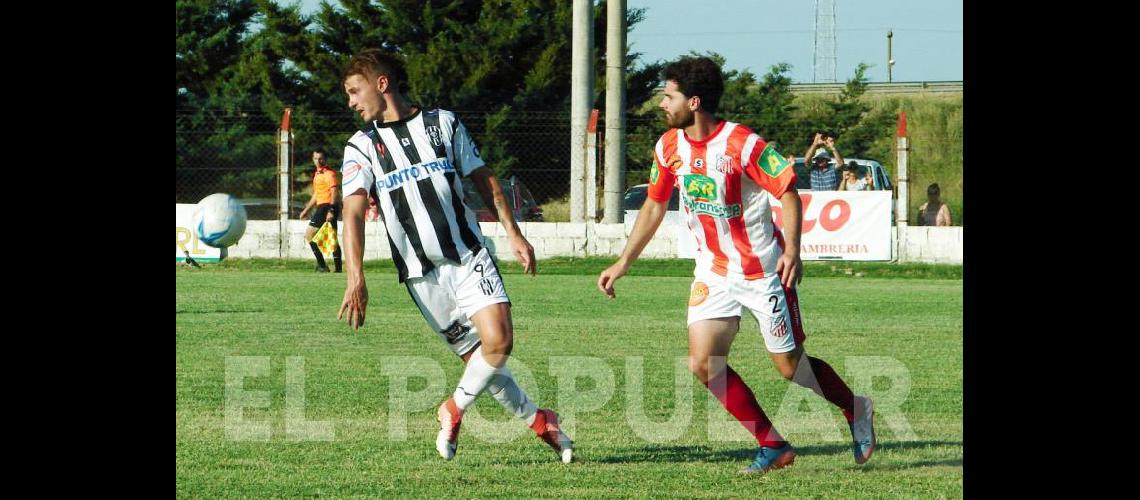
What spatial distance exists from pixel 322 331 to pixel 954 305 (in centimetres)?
746

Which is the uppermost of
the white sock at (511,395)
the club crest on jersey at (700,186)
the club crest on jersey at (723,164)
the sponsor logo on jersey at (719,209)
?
the club crest on jersey at (723,164)

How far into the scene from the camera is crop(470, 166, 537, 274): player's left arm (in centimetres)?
711

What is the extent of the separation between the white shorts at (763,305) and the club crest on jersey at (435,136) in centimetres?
155

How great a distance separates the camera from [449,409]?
701 centimetres

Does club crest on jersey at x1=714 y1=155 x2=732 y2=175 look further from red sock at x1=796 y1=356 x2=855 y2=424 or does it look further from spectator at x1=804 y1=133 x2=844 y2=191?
spectator at x1=804 y1=133 x2=844 y2=191

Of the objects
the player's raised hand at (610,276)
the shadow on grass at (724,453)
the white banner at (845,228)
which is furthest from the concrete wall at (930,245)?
the player's raised hand at (610,276)

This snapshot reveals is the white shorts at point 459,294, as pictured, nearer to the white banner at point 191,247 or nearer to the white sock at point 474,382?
the white sock at point 474,382

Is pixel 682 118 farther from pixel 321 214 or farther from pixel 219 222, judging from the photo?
pixel 321 214

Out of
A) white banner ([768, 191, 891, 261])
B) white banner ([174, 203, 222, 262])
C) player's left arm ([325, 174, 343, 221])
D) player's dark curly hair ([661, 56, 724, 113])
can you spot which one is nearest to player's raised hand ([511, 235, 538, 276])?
player's dark curly hair ([661, 56, 724, 113])

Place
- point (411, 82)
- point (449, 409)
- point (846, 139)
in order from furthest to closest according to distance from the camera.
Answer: point (411, 82), point (846, 139), point (449, 409)

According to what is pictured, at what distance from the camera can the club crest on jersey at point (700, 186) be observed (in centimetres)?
690

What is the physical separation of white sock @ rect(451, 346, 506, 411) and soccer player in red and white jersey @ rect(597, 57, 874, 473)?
0.90 meters
